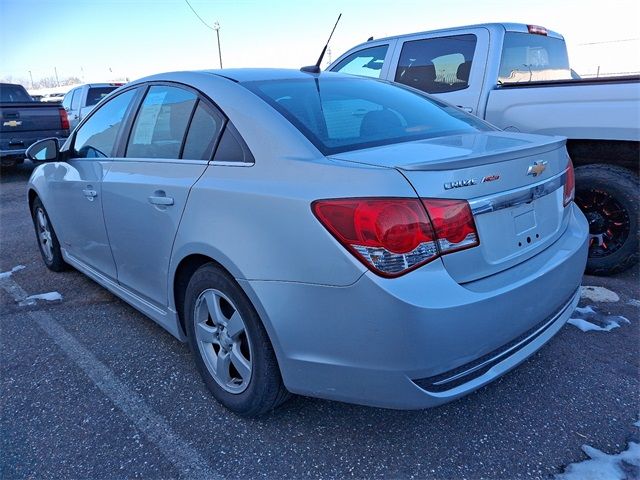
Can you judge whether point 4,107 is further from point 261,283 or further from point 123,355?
point 261,283

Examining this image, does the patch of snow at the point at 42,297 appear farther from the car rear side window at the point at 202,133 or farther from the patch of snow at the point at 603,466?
the patch of snow at the point at 603,466

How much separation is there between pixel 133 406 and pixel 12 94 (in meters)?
13.1

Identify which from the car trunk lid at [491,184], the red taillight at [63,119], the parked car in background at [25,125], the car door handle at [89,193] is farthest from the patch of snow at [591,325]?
the red taillight at [63,119]

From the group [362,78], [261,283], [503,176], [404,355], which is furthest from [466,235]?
[362,78]

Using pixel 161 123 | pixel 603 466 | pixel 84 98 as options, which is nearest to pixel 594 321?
pixel 603 466

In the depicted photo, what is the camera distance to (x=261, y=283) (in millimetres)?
1948

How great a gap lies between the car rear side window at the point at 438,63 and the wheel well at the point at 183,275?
3.28m

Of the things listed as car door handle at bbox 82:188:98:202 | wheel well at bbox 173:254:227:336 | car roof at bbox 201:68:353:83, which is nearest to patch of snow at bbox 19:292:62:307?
car door handle at bbox 82:188:98:202

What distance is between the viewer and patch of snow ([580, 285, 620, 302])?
11.7ft

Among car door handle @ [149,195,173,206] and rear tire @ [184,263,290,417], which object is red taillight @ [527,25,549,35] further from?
rear tire @ [184,263,290,417]

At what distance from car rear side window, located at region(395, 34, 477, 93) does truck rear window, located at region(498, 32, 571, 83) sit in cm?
33

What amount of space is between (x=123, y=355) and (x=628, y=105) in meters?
3.85

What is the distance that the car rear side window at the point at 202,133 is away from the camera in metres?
2.37

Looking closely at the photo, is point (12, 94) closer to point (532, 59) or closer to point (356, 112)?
point (532, 59)
